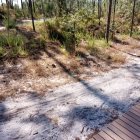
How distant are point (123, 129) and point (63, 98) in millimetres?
1335

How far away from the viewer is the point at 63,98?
3963 mm

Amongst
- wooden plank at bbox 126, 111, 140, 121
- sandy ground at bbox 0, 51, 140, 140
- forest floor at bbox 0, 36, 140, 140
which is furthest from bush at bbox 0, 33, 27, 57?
wooden plank at bbox 126, 111, 140, 121

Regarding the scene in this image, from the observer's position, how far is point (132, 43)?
8.40 metres

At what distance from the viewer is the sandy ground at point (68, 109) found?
9.96 ft

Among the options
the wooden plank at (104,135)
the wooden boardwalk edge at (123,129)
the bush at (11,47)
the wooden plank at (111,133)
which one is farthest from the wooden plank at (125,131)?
the bush at (11,47)

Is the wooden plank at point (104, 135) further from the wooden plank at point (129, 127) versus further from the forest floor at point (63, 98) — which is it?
the wooden plank at point (129, 127)

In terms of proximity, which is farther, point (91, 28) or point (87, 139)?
point (91, 28)

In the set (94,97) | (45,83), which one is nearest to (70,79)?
(45,83)

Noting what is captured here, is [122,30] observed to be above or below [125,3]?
below

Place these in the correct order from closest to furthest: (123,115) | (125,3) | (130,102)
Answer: (123,115) → (130,102) → (125,3)

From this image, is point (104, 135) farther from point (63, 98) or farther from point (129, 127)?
point (63, 98)

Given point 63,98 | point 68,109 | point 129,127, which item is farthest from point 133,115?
point 63,98

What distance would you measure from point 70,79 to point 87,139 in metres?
2.10

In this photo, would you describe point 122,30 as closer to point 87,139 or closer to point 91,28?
point 91,28
